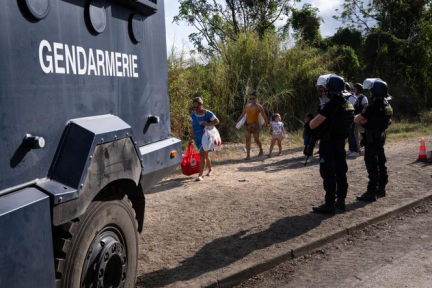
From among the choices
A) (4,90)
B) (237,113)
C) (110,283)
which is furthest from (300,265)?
(237,113)

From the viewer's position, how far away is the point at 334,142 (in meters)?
6.66

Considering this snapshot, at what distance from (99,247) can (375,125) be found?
16.6 feet

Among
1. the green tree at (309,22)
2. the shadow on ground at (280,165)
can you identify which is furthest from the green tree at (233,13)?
the shadow on ground at (280,165)

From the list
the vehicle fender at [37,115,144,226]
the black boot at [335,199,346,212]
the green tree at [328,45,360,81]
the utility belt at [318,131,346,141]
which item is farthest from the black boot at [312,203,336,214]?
the green tree at [328,45,360,81]

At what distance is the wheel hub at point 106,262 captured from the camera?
3301 mm

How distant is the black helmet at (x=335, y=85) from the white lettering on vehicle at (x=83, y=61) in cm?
305

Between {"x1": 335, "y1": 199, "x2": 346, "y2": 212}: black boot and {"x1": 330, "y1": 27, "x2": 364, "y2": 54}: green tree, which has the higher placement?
{"x1": 330, "y1": 27, "x2": 364, "y2": 54}: green tree

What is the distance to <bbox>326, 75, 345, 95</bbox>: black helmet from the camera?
6.41 metres

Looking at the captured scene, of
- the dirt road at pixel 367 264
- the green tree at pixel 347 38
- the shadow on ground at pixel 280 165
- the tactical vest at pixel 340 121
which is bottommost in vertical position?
the dirt road at pixel 367 264

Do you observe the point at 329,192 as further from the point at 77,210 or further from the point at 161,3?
the point at 77,210

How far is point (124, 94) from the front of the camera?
4.02 metres

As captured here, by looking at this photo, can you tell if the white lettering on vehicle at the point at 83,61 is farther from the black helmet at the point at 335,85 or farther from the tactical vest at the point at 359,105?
the tactical vest at the point at 359,105

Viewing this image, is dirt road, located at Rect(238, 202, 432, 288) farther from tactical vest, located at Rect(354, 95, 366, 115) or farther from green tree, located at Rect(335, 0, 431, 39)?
green tree, located at Rect(335, 0, 431, 39)

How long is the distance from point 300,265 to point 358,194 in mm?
2989
